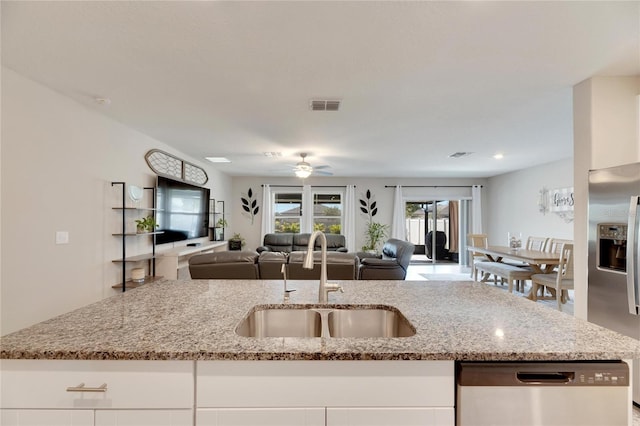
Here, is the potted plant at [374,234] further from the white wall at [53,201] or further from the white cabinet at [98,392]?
the white cabinet at [98,392]

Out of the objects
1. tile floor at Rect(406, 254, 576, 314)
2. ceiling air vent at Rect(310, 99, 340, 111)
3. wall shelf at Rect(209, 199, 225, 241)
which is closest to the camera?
ceiling air vent at Rect(310, 99, 340, 111)

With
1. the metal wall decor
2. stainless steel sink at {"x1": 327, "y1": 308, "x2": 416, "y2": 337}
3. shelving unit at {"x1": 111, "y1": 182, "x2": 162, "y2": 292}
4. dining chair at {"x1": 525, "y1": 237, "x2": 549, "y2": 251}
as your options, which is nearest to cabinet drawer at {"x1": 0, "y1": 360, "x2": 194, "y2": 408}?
stainless steel sink at {"x1": 327, "y1": 308, "x2": 416, "y2": 337}

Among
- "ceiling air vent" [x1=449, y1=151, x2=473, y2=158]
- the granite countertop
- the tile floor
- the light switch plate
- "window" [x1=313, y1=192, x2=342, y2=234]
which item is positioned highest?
"ceiling air vent" [x1=449, y1=151, x2=473, y2=158]

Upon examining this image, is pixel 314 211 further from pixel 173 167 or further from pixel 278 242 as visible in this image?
pixel 173 167

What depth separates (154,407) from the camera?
3.30 feet

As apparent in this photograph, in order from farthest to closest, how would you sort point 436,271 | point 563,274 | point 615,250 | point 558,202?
point 436,271 < point 558,202 < point 563,274 < point 615,250

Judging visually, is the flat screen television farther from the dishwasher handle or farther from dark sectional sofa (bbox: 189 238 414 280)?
the dishwasher handle

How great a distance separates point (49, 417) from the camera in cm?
99

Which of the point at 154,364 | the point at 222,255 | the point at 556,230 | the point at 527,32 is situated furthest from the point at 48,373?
the point at 556,230

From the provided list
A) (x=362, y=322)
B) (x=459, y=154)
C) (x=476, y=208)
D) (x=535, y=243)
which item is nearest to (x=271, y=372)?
(x=362, y=322)

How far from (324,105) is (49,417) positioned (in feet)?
9.23

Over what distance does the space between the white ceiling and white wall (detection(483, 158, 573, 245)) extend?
2350 mm

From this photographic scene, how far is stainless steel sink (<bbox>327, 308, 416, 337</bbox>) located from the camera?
1.54 meters

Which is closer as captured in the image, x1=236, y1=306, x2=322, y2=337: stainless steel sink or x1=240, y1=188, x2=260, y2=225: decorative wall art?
x1=236, y1=306, x2=322, y2=337: stainless steel sink
